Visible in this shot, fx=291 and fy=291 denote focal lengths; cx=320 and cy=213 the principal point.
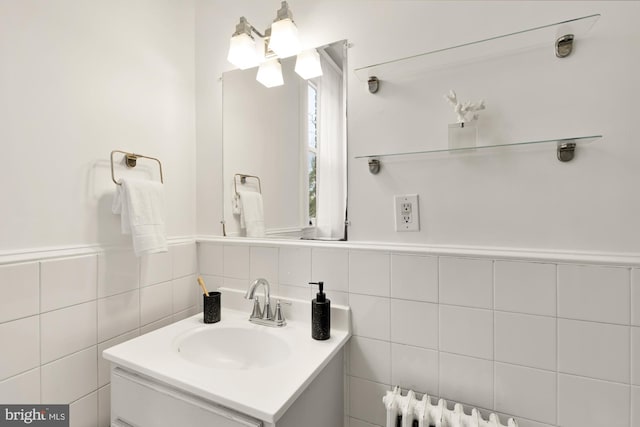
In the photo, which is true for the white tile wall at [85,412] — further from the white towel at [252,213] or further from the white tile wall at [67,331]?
the white towel at [252,213]

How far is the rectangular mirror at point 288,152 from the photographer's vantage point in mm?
1158

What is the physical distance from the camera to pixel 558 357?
838 mm

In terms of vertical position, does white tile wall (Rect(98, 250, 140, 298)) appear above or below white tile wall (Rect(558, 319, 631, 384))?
above

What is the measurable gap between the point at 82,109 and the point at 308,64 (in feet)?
2.78

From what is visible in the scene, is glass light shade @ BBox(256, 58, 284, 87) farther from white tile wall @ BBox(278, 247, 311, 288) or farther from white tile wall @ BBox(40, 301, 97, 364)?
white tile wall @ BBox(40, 301, 97, 364)

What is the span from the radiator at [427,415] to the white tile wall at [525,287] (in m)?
0.33

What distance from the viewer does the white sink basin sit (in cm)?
108

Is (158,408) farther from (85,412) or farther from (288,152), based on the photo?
(288,152)

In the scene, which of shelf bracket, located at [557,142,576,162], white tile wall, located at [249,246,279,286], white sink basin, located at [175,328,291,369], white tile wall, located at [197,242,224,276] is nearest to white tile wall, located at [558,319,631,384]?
shelf bracket, located at [557,142,576,162]

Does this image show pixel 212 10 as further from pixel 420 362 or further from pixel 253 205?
pixel 420 362

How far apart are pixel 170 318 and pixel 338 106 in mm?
1197

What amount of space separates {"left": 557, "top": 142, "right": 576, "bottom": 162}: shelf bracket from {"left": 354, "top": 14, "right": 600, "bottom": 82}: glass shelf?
0.96ft

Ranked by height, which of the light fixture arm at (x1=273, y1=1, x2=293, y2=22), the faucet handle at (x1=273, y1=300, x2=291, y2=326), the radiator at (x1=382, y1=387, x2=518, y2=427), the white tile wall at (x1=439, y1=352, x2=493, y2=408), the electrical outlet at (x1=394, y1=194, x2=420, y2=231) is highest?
the light fixture arm at (x1=273, y1=1, x2=293, y2=22)

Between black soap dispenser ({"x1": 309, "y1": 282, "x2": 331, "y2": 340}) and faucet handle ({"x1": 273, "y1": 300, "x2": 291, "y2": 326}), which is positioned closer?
black soap dispenser ({"x1": 309, "y1": 282, "x2": 331, "y2": 340})
